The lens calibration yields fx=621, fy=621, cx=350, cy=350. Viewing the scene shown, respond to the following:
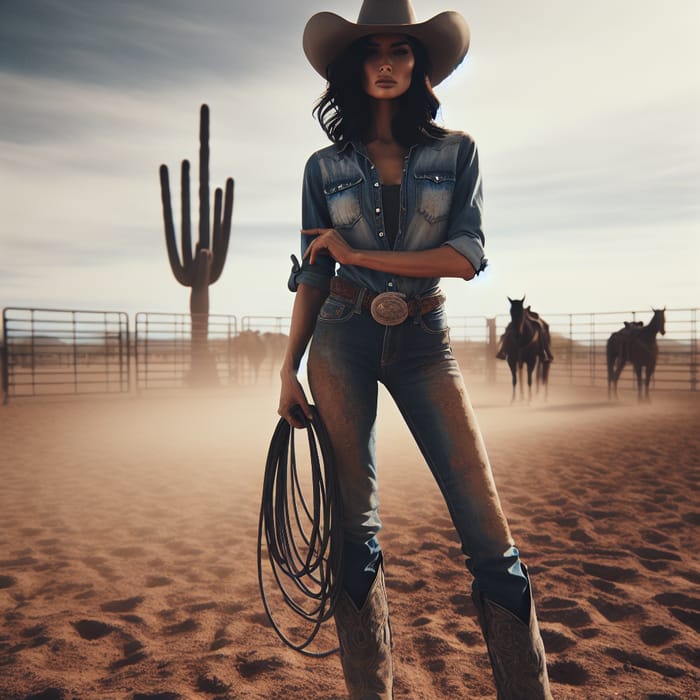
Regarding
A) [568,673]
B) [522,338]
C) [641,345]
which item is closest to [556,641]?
[568,673]

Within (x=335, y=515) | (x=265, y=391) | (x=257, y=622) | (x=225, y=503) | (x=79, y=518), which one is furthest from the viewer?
(x=265, y=391)

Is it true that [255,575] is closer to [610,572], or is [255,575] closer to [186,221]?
[610,572]

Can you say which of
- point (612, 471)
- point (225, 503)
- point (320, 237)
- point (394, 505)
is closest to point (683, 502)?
point (612, 471)

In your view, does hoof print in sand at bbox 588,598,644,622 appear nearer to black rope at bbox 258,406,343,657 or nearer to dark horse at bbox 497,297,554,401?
black rope at bbox 258,406,343,657

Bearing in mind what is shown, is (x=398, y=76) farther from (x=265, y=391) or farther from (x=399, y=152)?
(x=265, y=391)

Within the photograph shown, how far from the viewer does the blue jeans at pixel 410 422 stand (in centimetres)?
163

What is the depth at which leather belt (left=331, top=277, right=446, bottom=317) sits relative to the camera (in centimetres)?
164

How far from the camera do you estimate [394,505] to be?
4.60 metres

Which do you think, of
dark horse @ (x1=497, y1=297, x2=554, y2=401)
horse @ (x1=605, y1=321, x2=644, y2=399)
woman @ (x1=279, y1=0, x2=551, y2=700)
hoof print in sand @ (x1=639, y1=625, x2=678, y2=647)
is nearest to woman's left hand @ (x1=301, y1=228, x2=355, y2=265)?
woman @ (x1=279, y1=0, x2=551, y2=700)

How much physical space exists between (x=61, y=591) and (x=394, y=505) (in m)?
2.33

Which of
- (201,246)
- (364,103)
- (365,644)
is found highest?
(201,246)

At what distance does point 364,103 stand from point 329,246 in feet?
1.53

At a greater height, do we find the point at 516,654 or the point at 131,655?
the point at 516,654

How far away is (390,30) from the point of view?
1698 millimetres
